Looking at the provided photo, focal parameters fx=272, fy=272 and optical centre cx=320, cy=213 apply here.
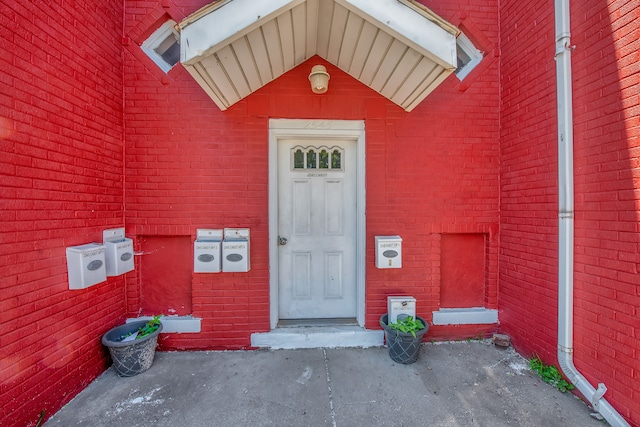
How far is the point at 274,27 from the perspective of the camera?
2531mm

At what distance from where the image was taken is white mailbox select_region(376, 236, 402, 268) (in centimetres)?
323

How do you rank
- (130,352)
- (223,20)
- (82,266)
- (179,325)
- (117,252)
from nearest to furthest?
(223,20)
(82,266)
(130,352)
(117,252)
(179,325)

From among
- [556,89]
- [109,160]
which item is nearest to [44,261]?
[109,160]

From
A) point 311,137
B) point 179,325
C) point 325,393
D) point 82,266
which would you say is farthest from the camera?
point 311,137

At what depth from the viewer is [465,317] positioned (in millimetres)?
3479

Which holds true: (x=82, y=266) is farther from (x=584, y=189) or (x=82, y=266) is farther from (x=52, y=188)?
(x=584, y=189)

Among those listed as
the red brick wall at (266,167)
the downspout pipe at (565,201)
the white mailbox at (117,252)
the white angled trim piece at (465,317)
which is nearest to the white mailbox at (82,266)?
the white mailbox at (117,252)

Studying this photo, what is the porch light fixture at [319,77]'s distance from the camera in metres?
3.03

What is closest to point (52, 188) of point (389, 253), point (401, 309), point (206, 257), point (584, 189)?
point (206, 257)

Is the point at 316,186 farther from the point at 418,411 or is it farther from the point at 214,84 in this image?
the point at 418,411

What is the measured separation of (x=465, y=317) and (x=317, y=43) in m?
3.81

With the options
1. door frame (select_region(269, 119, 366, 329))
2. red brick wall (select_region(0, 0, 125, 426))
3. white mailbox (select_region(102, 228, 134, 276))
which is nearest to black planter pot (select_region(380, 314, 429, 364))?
door frame (select_region(269, 119, 366, 329))

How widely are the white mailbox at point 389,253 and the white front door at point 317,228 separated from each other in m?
0.46

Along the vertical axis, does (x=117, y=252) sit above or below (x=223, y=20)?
below
